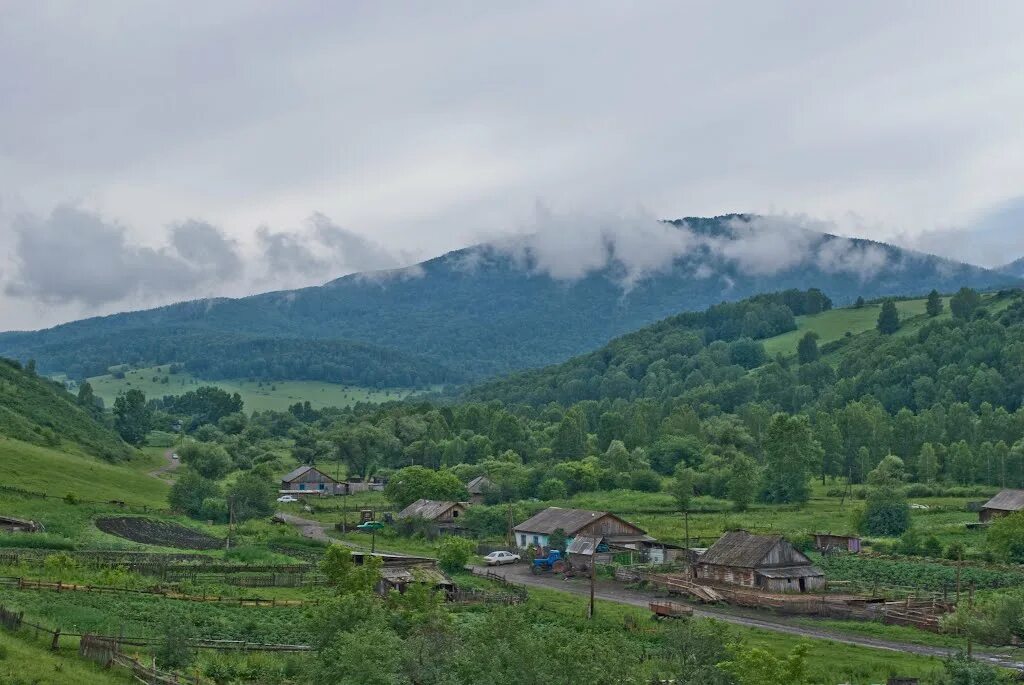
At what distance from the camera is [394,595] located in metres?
42.9

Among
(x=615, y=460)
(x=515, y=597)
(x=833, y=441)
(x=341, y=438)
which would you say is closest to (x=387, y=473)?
(x=341, y=438)

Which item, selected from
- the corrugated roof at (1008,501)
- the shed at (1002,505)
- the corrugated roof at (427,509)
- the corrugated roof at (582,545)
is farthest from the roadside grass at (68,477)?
the corrugated roof at (1008,501)

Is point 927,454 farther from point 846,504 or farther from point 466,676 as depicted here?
point 466,676

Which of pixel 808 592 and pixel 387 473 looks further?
pixel 387 473

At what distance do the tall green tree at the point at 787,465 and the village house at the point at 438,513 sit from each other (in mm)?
32245

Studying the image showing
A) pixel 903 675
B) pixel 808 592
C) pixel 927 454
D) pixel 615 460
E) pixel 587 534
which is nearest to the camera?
pixel 903 675

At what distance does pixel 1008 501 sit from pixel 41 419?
97121mm

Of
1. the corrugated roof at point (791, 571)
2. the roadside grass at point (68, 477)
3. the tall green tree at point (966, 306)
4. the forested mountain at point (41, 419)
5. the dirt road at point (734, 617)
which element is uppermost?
the tall green tree at point (966, 306)

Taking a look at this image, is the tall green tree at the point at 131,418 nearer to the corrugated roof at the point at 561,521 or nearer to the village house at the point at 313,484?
the village house at the point at 313,484

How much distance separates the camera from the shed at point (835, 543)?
256ft

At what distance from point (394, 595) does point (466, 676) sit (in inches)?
528

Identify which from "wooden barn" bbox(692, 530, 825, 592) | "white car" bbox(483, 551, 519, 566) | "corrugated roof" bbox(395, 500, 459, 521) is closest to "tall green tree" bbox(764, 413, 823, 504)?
"corrugated roof" bbox(395, 500, 459, 521)

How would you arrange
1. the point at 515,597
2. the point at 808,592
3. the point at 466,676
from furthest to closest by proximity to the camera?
the point at 808,592 → the point at 515,597 → the point at 466,676

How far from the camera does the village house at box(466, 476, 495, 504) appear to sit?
112250mm
